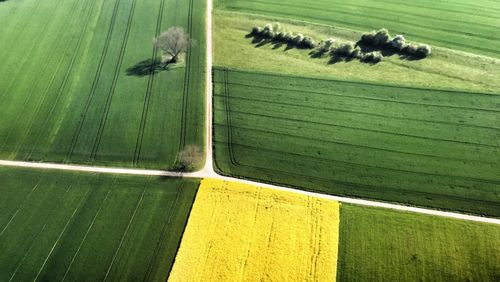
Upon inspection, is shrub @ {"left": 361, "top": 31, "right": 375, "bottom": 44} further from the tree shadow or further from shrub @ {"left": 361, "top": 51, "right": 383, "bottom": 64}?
the tree shadow

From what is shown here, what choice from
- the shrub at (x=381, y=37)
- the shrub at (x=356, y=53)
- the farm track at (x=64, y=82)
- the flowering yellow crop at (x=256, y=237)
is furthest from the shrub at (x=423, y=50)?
the farm track at (x=64, y=82)

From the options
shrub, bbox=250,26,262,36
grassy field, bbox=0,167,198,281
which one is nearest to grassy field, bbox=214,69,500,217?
grassy field, bbox=0,167,198,281

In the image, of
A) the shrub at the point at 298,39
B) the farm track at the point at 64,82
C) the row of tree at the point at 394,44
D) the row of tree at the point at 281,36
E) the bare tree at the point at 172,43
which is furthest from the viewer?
the shrub at the point at 298,39

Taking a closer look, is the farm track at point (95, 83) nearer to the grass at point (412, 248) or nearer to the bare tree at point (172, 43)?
the bare tree at point (172, 43)

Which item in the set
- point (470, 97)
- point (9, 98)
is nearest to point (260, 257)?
point (470, 97)

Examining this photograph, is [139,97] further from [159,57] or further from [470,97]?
[470,97]
